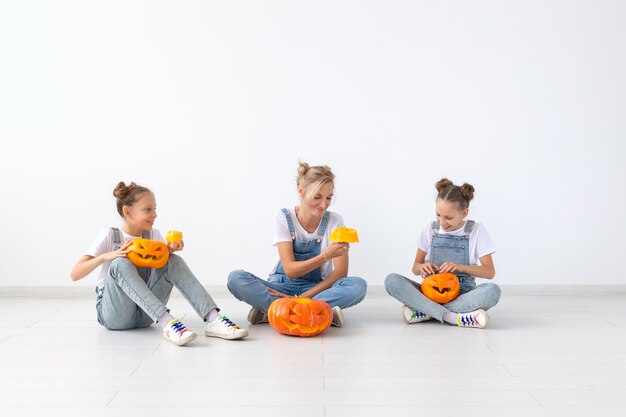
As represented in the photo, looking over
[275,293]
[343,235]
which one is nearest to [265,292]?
[275,293]

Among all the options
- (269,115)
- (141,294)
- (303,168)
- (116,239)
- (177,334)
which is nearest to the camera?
(177,334)

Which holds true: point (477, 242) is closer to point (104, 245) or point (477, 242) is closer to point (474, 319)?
point (474, 319)

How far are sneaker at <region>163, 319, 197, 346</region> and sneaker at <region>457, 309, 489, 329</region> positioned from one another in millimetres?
1286

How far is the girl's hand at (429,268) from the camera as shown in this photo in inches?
149

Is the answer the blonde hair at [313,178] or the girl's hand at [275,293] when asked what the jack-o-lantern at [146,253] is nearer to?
the girl's hand at [275,293]

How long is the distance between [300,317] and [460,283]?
3.16 feet

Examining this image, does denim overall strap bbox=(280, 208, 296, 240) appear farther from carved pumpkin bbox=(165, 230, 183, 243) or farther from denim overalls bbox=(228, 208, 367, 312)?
carved pumpkin bbox=(165, 230, 183, 243)

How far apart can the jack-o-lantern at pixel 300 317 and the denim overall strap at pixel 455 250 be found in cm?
80

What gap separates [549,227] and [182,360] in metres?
2.81

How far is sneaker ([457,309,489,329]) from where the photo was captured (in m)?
3.62

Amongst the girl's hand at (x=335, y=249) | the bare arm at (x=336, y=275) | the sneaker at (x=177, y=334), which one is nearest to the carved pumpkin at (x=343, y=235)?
the girl's hand at (x=335, y=249)

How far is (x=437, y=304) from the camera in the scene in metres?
3.75

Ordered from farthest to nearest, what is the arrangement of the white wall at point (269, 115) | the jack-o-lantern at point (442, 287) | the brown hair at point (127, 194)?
the white wall at point (269, 115)
the jack-o-lantern at point (442, 287)
the brown hair at point (127, 194)

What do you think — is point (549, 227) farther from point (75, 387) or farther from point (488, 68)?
point (75, 387)
